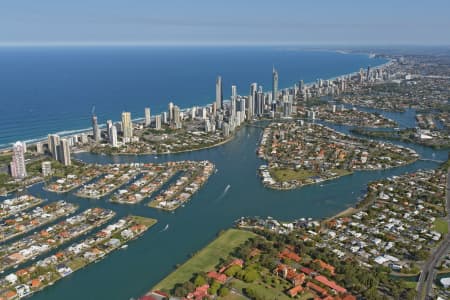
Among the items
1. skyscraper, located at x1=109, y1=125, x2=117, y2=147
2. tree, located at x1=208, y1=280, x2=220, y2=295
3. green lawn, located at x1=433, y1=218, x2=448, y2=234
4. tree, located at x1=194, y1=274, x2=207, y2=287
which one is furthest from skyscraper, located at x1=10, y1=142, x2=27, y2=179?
green lawn, located at x1=433, y1=218, x2=448, y2=234

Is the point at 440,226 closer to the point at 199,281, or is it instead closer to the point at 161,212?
the point at 199,281

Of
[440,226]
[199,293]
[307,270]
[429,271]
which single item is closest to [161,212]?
[199,293]

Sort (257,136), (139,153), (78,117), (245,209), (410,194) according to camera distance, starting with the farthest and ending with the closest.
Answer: (78,117) < (257,136) < (139,153) < (410,194) < (245,209)

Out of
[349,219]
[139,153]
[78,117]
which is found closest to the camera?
[349,219]

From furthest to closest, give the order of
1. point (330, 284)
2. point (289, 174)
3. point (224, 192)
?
point (289, 174) → point (224, 192) → point (330, 284)

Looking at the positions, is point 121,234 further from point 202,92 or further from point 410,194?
point 202,92

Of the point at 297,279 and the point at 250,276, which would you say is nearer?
the point at 297,279

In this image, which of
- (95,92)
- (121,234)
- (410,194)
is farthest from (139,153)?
(95,92)
